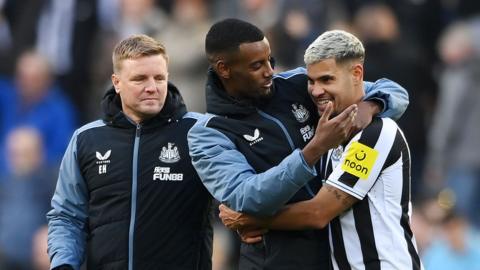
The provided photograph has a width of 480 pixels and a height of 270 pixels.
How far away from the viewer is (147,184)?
5.93 m

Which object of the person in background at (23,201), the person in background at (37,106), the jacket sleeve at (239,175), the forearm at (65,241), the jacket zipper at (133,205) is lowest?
the person in background at (23,201)

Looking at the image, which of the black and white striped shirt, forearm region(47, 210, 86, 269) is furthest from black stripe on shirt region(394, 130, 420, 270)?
forearm region(47, 210, 86, 269)

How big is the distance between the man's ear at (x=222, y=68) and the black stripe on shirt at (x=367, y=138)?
732mm

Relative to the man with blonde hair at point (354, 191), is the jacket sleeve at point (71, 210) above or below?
below

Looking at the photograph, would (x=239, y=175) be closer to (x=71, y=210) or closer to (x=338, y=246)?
(x=338, y=246)

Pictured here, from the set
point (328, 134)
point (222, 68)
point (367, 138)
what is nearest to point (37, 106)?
point (222, 68)

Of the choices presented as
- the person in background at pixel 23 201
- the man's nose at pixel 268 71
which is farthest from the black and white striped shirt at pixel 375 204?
the person in background at pixel 23 201

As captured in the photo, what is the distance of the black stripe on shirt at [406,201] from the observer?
5.39m

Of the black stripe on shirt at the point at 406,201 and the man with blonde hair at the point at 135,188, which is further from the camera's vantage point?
the man with blonde hair at the point at 135,188

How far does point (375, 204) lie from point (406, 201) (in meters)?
0.18

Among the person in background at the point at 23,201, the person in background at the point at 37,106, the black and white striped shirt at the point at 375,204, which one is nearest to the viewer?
the black and white striped shirt at the point at 375,204

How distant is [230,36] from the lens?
5605 mm

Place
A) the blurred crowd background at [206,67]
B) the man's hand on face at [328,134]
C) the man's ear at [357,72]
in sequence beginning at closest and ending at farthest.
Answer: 1. the man's hand on face at [328,134]
2. the man's ear at [357,72]
3. the blurred crowd background at [206,67]

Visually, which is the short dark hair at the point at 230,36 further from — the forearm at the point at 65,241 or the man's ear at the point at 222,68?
the forearm at the point at 65,241
